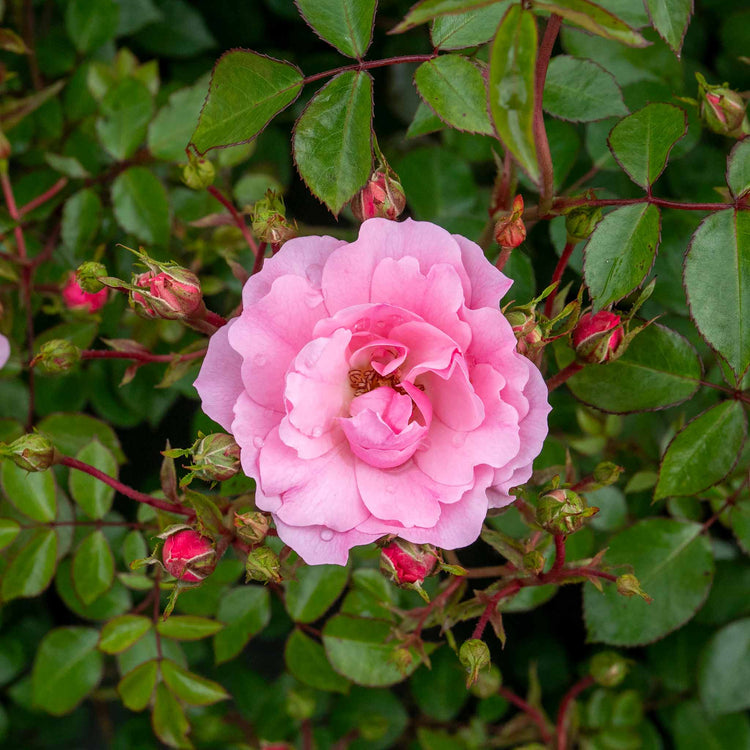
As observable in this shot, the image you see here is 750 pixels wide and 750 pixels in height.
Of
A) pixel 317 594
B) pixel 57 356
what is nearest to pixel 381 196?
pixel 57 356

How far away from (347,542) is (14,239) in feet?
2.59

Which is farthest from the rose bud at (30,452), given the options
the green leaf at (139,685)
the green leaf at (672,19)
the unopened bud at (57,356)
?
the green leaf at (672,19)

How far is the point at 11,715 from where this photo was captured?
4.69 feet

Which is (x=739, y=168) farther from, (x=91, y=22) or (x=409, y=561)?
(x=91, y=22)

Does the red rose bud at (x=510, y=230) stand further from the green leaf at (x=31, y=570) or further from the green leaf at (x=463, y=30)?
the green leaf at (x=31, y=570)

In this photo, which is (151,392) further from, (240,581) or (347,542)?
(347,542)

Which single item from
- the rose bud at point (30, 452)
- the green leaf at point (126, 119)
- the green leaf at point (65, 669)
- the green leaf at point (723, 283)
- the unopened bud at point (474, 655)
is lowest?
the green leaf at point (65, 669)

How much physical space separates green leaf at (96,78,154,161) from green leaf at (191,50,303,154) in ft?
1.44

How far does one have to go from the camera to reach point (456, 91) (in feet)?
2.26

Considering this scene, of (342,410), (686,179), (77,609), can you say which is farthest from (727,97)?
(77,609)

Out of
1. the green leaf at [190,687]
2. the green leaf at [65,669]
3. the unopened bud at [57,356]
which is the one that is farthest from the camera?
the green leaf at [65,669]

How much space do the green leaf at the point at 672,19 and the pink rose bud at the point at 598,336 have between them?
0.77 ft

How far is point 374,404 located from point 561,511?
0.20 m

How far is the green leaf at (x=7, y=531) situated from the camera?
0.93m
